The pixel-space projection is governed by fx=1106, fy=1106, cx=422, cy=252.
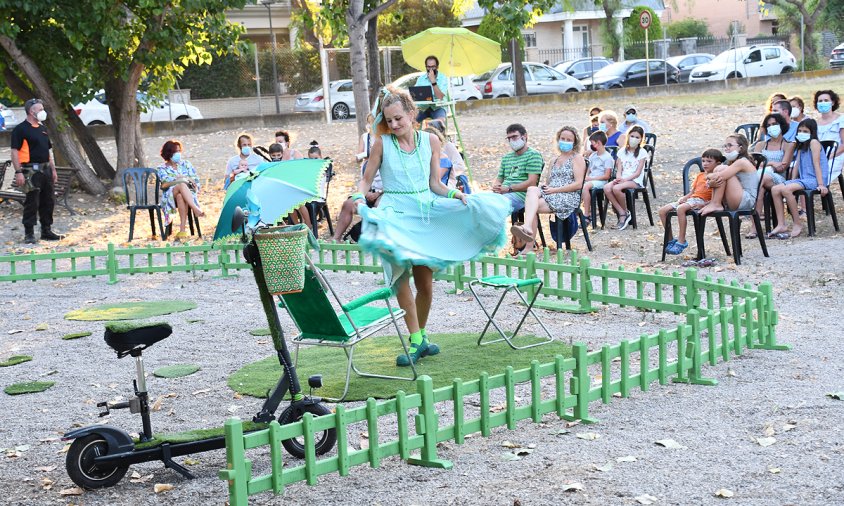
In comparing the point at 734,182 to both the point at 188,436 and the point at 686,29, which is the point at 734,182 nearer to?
the point at 188,436

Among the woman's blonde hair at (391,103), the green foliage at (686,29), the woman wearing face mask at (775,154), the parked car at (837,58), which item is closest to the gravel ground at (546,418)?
the woman wearing face mask at (775,154)

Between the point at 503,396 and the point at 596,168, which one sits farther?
the point at 596,168

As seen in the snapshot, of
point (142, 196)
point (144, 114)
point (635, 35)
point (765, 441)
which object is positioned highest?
point (635, 35)

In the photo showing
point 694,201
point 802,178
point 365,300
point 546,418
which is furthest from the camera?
point 802,178

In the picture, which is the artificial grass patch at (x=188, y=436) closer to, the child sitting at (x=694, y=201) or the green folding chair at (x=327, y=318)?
the green folding chair at (x=327, y=318)

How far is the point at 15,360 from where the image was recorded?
8.34m

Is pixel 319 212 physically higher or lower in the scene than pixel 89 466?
higher

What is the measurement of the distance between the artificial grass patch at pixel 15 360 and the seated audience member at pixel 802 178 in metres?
7.76

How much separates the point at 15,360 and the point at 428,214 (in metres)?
3.41

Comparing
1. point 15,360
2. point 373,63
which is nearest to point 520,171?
point 15,360

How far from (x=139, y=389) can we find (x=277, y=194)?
122cm

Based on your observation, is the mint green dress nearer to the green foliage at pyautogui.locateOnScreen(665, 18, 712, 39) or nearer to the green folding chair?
the green folding chair

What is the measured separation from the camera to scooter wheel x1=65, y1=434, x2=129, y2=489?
5.20m

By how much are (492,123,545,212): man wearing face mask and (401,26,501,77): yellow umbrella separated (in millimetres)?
5696
